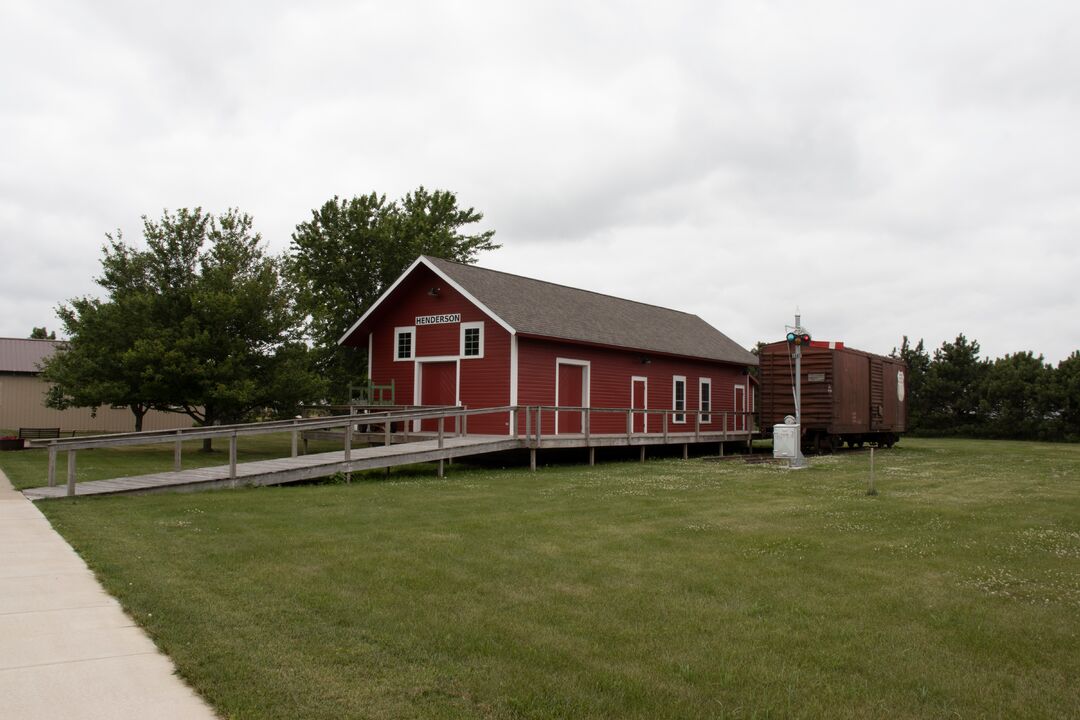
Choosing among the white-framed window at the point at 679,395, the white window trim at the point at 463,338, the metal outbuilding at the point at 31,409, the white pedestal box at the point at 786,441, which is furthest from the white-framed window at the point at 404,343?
the metal outbuilding at the point at 31,409

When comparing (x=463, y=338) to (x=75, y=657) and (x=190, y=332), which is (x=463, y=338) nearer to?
(x=190, y=332)

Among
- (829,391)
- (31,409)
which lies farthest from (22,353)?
(829,391)

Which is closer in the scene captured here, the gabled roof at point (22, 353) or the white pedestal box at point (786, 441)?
the white pedestal box at point (786, 441)

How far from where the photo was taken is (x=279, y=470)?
1566 cm

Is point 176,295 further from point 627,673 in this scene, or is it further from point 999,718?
point 999,718

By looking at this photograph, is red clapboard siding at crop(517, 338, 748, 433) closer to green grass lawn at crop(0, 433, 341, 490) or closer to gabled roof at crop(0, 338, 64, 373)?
green grass lawn at crop(0, 433, 341, 490)

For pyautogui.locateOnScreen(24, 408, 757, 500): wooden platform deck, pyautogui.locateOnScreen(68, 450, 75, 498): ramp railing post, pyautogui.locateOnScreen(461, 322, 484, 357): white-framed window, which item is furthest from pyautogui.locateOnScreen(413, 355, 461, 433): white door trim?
pyautogui.locateOnScreen(68, 450, 75, 498): ramp railing post

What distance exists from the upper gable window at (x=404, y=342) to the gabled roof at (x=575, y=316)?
114 cm

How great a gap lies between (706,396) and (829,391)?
17.7 feet

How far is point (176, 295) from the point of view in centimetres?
2491

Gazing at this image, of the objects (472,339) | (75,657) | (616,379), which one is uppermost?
(472,339)

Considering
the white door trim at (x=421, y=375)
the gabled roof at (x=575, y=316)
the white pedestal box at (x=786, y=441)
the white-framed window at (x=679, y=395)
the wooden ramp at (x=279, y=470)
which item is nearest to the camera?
the wooden ramp at (x=279, y=470)

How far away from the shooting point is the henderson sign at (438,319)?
23594 mm

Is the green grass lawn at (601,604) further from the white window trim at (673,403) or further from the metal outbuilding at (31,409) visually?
the metal outbuilding at (31,409)
